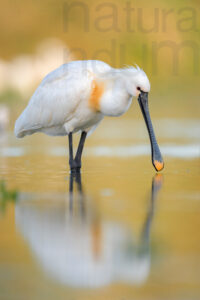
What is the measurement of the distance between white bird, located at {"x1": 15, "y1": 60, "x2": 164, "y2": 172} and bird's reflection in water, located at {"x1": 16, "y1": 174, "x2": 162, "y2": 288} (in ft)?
8.32

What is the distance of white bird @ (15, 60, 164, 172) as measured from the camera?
8.62 meters

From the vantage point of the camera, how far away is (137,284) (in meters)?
3.90

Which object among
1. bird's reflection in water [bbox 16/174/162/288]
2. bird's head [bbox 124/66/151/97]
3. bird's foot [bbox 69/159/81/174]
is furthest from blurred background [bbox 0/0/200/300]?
bird's head [bbox 124/66/151/97]

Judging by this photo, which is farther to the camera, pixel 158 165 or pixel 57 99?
pixel 57 99

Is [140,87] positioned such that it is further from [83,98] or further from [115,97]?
[83,98]

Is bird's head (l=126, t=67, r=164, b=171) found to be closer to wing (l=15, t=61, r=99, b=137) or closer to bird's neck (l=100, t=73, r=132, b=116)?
bird's neck (l=100, t=73, r=132, b=116)

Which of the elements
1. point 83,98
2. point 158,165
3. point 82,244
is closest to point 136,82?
point 83,98

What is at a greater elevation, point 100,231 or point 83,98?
point 83,98

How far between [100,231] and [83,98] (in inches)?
153

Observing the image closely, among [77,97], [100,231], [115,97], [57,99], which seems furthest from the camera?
[57,99]

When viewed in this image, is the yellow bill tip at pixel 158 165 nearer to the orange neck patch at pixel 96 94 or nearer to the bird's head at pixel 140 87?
the bird's head at pixel 140 87

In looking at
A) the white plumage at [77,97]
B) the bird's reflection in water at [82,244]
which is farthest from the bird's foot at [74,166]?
the bird's reflection in water at [82,244]

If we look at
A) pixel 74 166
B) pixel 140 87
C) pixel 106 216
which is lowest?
pixel 74 166

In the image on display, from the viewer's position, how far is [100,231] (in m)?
5.13
